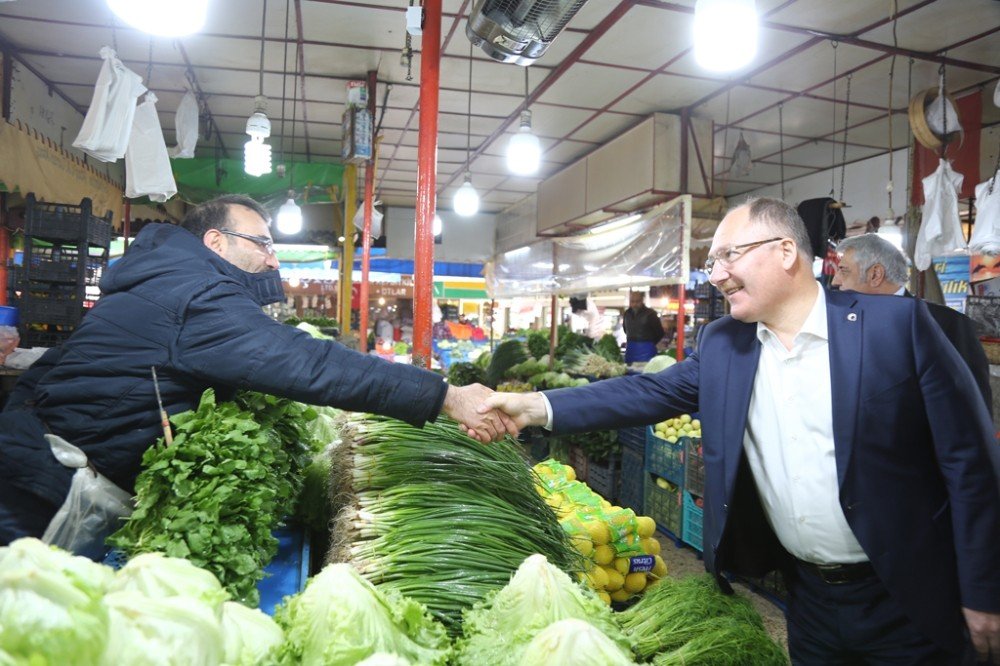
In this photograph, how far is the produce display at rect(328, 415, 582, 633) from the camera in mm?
1635

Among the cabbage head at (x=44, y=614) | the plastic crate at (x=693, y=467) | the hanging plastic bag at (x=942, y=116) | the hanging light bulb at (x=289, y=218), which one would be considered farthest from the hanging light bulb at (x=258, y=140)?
the hanging plastic bag at (x=942, y=116)

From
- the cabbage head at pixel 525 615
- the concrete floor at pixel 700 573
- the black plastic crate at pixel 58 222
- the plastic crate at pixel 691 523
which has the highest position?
the black plastic crate at pixel 58 222

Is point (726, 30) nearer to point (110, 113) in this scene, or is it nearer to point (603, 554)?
point (603, 554)

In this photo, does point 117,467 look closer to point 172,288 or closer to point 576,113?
point 172,288

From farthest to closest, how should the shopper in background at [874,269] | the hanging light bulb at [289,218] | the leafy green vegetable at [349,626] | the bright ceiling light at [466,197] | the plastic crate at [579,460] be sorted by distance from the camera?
the hanging light bulb at [289,218], the bright ceiling light at [466,197], the plastic crate at [579,460], the shopper in background at [874,269], the leafy green vegetable at [349,626]

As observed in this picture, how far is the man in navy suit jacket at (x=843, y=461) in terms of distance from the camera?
177 cm

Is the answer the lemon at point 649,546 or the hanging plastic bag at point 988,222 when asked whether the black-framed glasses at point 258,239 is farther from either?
the hanging plastic bag at point 988,222

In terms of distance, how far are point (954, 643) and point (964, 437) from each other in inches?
25.5

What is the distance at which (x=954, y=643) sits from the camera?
5.98 ft

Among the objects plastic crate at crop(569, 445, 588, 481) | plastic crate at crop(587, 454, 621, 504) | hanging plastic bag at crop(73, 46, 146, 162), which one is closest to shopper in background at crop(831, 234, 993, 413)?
plastic crate at crop(587, 454, 621, 504)

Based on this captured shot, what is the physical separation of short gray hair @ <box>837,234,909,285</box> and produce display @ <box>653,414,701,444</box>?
233 centimetres

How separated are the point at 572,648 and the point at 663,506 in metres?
4.98

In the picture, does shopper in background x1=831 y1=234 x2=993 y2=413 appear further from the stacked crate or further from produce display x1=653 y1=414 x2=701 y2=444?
the stacked crate

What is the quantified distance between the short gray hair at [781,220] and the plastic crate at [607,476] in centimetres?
466
